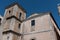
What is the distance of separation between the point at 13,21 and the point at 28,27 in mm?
3165

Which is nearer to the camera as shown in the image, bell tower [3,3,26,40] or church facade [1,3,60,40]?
church facade [1,3,60,40]

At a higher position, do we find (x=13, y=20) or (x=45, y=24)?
(x=13, y=20)

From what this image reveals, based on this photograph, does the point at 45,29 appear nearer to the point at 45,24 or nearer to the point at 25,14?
the point at 45,24

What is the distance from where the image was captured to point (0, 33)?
Result: 62.6ft

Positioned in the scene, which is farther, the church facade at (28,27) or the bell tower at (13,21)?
the bell tower at (13,21)

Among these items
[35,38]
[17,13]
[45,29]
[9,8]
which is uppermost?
[9,8]

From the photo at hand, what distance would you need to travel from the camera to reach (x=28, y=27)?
63.0 feet

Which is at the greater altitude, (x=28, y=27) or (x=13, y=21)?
(x=13, y=21)

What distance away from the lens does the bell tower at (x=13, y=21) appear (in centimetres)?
1780

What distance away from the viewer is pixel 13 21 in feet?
63.1

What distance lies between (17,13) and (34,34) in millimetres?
6508

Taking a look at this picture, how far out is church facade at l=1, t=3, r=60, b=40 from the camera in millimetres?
16695

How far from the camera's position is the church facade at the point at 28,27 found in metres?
16.7

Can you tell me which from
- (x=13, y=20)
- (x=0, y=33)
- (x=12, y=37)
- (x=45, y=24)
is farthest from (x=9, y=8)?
→ (x=45, y=24)
